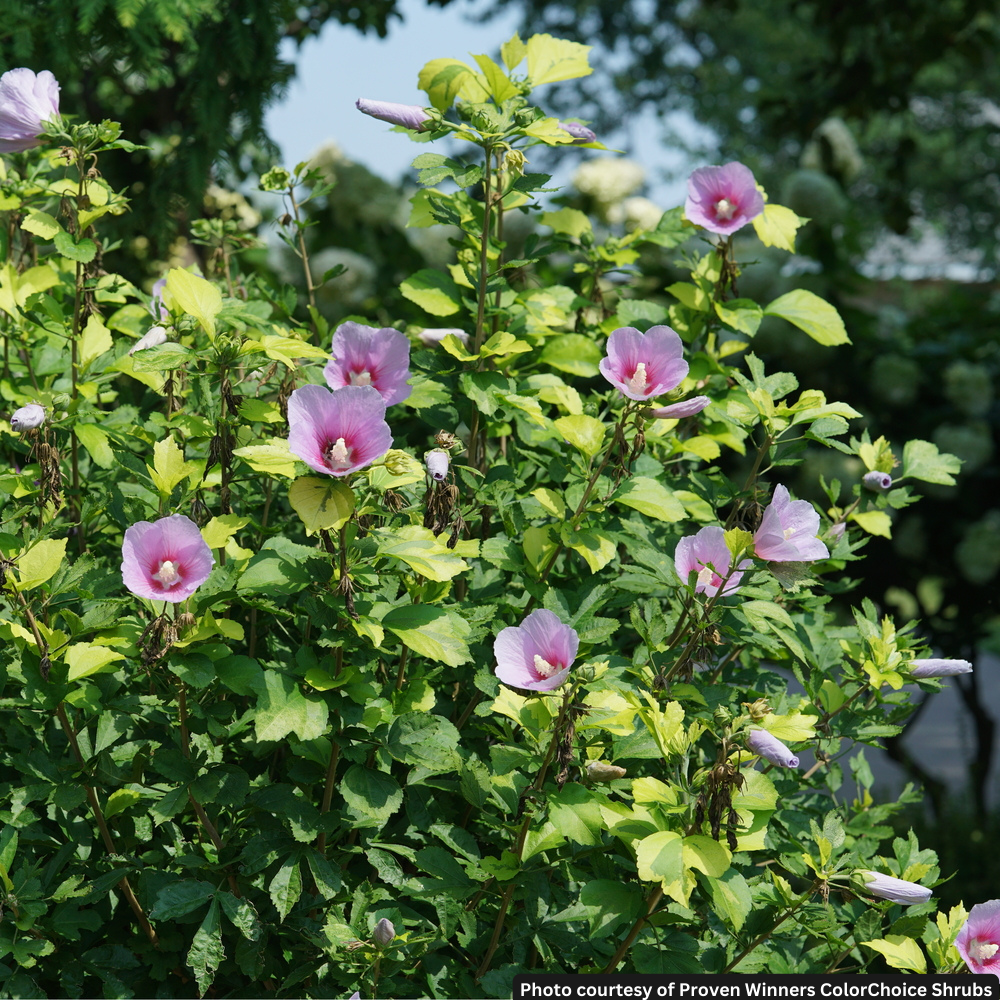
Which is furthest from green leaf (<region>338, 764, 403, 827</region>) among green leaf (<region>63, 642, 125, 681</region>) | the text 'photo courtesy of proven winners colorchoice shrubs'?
green leaf (<region>63, 642, 125, 681</region>)

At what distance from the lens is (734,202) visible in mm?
1732

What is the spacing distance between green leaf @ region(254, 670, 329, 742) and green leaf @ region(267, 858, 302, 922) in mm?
205

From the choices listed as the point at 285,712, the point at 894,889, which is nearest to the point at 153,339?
the point at 285,712

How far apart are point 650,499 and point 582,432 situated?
0.13m

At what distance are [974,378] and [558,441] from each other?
134 inches

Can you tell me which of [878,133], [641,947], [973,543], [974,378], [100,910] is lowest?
[878,133]

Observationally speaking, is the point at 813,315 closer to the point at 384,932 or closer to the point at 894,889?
the point at 894,889

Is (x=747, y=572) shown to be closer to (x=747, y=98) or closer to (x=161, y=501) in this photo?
(x=161, y=501)

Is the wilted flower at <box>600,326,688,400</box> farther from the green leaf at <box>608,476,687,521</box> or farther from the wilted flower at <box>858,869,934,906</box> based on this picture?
the wilted flower at <box>858,869,934,906</box>

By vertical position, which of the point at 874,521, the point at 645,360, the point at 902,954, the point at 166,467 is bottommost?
the point at 902,954

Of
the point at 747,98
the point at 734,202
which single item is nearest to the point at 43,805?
the point at 734,202

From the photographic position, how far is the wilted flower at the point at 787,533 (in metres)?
1.31

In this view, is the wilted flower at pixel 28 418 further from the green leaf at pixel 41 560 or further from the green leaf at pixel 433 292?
the green leaf at pixel 433 292

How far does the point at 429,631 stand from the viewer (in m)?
1.27
